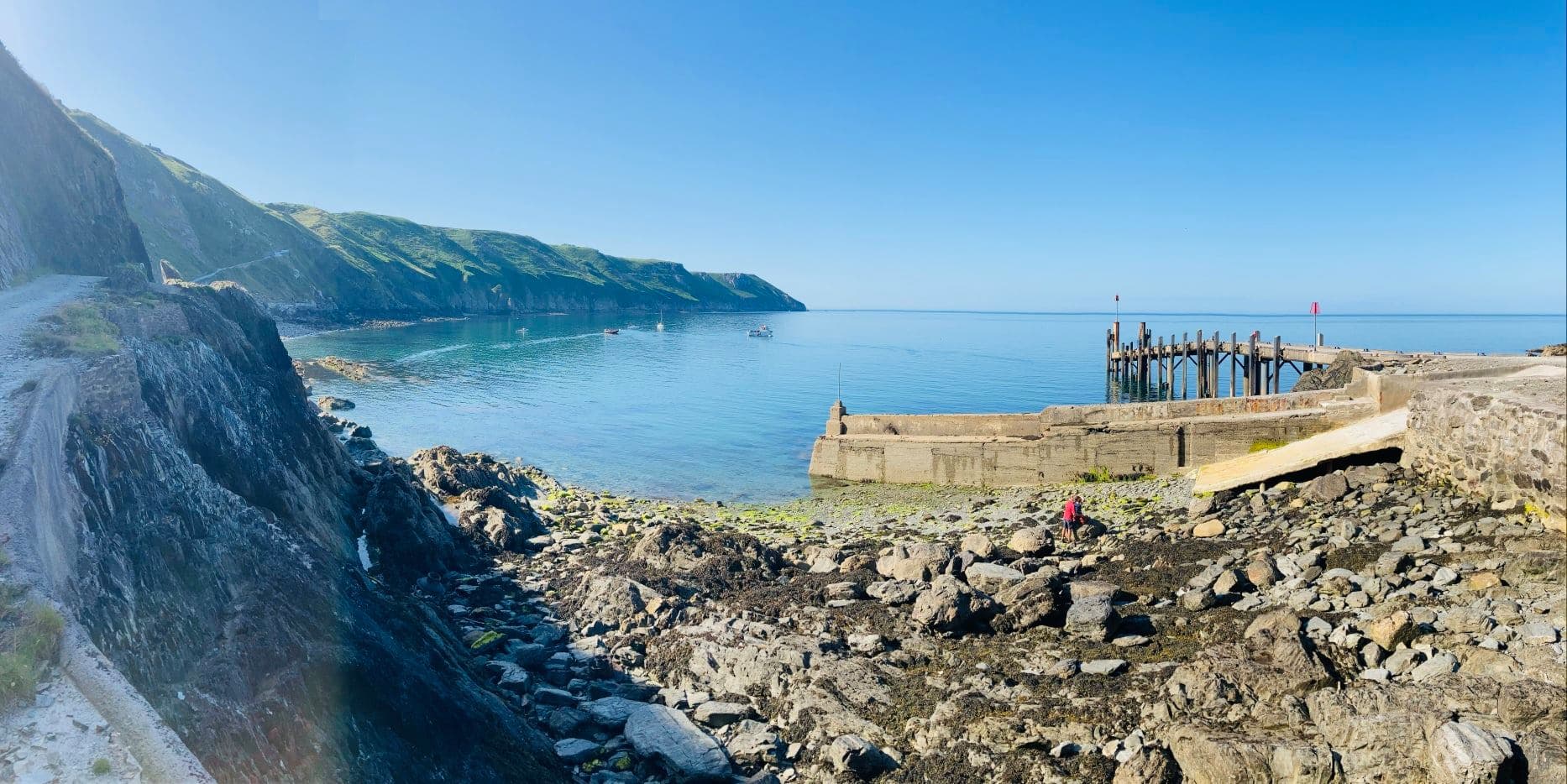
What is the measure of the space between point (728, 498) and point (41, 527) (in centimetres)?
1983

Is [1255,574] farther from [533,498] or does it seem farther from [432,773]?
[533,498]

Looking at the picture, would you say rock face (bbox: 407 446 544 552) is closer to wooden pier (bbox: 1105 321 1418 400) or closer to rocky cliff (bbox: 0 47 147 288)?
rocky cliff (bbox: 0 47 147 288)

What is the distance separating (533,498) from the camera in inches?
906

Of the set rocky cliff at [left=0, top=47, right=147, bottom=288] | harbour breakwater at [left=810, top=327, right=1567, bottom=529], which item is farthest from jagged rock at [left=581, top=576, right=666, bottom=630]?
rocky cliff at [left=0, top=47, right=147, bottom=288]

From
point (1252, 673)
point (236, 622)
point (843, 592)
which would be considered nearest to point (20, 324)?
point (236, 622)

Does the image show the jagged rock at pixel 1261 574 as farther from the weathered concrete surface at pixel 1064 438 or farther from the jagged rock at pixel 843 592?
the weathered concrete surface at pixel 1064 438

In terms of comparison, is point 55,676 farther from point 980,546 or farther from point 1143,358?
point 1143,358

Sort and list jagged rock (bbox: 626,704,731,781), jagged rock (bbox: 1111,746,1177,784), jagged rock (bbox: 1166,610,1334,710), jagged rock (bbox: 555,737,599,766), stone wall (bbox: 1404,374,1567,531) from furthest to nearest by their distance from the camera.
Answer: stone wall (bbox: 1404,374,1567,531), jagged rock (bbox: 555,737,599,766), jagged rock (bbox: 626,704,731,781), jagged rock (bbox: 1166,610,1334,710), jagged rock (bbox: 1111,746,1177,784)

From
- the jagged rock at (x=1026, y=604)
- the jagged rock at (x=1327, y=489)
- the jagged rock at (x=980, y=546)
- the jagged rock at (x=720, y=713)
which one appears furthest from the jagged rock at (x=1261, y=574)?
the jagged rock at (x=720, y=713)

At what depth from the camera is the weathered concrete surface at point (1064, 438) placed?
20.2 metres

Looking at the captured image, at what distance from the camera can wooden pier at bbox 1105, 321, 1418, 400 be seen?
3344cm

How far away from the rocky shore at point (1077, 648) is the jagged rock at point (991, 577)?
0.05 m

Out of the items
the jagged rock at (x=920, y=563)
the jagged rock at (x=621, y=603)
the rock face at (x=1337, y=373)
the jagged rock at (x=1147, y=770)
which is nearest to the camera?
the jagged rock at (x=1147, y=770)

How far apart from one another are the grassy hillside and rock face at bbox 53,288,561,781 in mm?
22609
